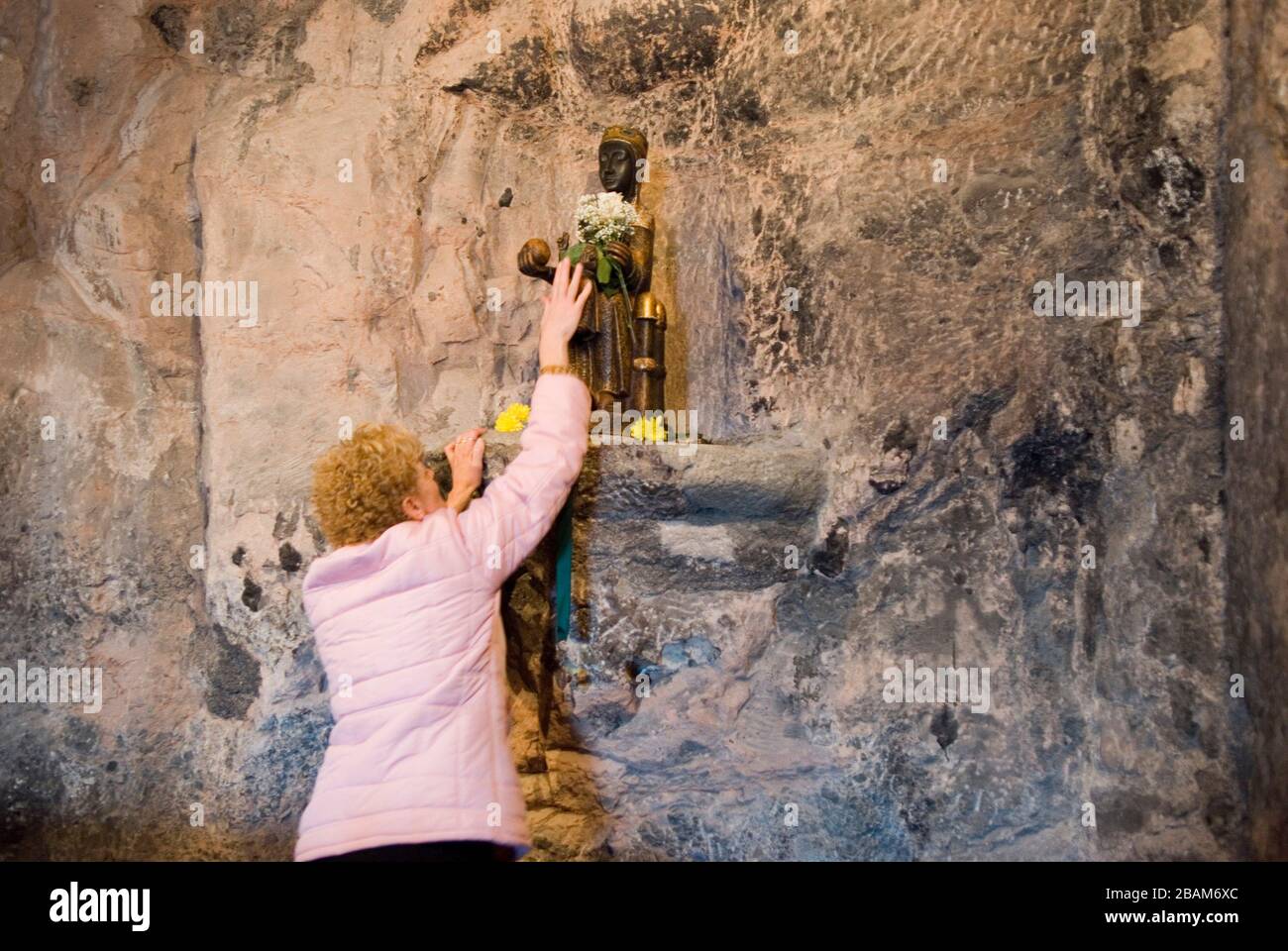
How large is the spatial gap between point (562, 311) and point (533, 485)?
65 centimetres

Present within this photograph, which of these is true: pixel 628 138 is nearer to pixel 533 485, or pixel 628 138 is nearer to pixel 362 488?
pixel 533 485

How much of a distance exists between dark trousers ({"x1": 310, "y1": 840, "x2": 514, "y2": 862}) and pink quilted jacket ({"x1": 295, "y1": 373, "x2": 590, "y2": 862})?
0.02 metres

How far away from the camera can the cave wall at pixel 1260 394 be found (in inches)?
102

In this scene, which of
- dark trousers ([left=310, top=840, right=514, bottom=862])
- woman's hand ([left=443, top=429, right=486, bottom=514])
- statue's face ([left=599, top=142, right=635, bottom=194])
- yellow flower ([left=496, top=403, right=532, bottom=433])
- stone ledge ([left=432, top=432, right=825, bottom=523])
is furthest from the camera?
statue's face ([left=599, top=142, right=635, bottom=194])

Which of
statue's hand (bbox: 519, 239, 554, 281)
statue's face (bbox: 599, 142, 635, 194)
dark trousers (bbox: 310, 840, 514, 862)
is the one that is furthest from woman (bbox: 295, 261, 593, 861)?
statue's face (bbox: 599, 142, 635, 194)

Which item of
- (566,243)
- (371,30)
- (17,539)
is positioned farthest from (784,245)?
(17,539)

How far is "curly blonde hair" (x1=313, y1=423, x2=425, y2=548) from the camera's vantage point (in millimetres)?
2518

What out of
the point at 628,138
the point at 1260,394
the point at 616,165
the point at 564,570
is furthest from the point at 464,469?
the point at 1260,394

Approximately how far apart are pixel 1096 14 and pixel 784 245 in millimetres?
1050

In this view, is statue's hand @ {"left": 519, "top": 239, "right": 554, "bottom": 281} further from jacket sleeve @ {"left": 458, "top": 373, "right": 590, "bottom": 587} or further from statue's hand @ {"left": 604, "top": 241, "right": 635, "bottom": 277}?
jacket sleeve @ {"left": 458, "top": 373, "right": 590, "bottom": 587}

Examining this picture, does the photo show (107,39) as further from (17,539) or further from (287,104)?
(17,539)

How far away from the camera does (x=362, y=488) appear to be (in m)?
2.52

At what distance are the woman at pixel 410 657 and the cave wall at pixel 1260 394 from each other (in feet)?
5.69

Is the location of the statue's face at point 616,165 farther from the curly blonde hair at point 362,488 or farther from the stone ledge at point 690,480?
the curly blonde hair at point 362,488
